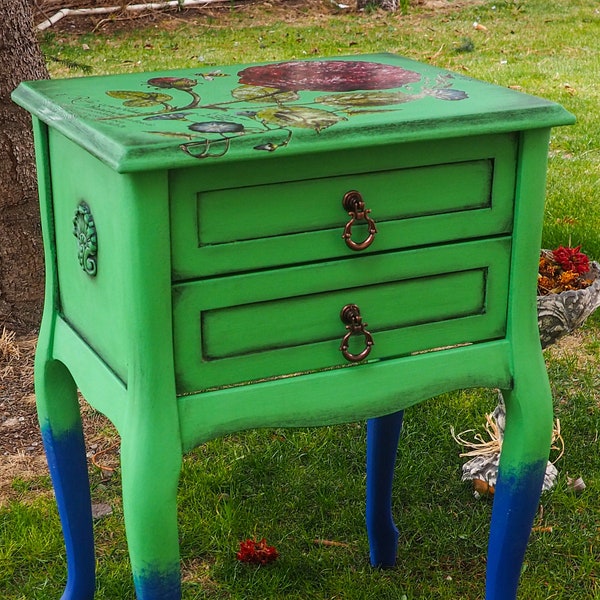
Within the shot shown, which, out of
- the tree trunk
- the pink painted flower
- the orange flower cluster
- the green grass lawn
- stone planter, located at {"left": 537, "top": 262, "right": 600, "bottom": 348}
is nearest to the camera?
the pink painted flower

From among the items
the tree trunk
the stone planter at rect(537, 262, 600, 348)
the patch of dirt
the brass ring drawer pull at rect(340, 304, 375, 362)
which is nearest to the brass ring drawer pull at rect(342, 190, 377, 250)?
the brass ring drawer pull at rect(340, 304, 375, 362)

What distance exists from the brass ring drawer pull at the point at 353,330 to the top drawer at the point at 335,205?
0.32 feet

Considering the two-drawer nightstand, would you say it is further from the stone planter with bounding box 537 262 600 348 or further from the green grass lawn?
the stone planter with bounding box 537 262 600 348

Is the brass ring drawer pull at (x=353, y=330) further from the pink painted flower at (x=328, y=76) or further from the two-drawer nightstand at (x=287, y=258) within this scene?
the pink painted flower at (x=328, y=76)

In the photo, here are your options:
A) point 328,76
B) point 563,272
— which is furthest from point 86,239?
point 563,272

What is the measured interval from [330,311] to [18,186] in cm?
197

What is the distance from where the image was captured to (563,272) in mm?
2627

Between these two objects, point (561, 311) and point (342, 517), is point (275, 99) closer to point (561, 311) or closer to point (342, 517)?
point (561, 311)

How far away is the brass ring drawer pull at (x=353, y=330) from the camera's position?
1.62 m

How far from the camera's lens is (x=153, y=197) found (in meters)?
1.42

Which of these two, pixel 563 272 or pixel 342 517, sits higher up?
pixel 563 272

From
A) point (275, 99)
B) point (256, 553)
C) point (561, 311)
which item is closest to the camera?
point (275, 99)

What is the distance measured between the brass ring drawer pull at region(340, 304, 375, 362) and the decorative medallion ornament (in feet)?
1.36

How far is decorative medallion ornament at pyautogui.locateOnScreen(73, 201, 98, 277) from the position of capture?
162cm
